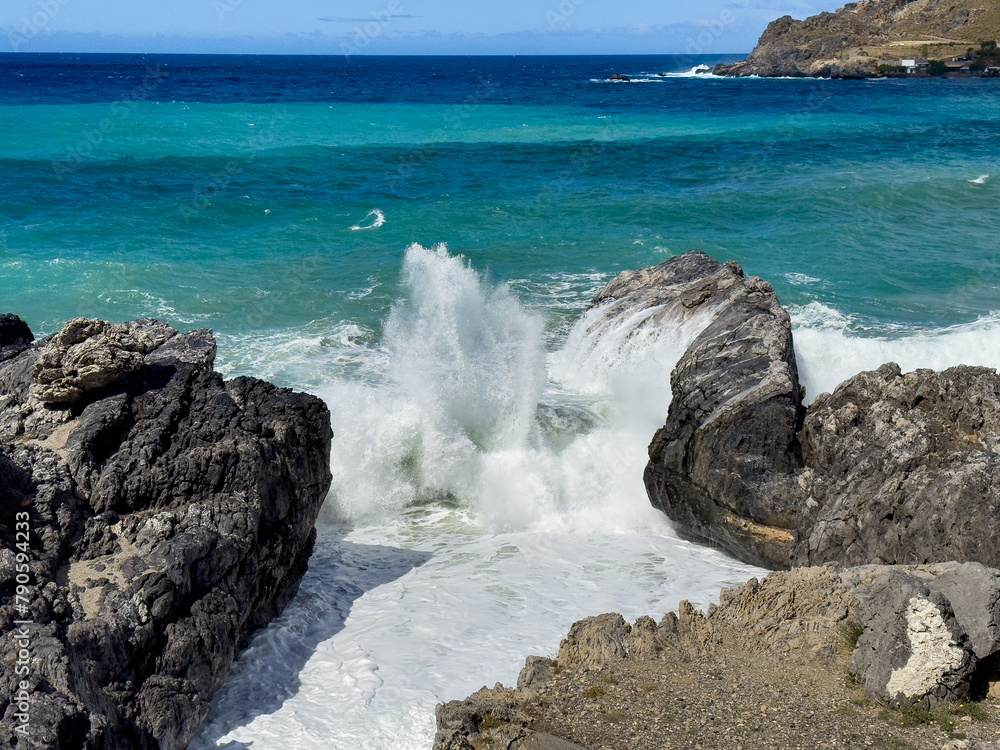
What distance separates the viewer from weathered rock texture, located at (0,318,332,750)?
23.5 ft

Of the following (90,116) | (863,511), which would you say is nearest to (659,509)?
(863,511)

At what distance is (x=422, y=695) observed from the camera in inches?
332

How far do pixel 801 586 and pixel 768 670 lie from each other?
110cm

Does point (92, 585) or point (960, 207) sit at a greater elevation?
point (960, 207)

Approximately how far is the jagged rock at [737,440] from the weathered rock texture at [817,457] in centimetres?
2

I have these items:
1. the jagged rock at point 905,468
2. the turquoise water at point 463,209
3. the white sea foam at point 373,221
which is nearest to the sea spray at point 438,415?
the turquoise water at point 463,209

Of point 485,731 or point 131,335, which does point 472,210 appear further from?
point 485,731

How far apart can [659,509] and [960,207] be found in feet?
74.2

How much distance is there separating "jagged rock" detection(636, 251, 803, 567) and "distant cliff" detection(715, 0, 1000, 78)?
97.5m

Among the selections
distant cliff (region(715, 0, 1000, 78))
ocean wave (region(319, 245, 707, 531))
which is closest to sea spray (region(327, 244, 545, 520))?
ocean wave (region(319, 245, 707, 531))

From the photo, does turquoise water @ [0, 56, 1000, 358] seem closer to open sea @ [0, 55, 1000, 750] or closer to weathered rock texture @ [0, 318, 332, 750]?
open sea @ [0, 55, 1000, 750]

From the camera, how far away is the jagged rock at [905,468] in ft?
29.2
